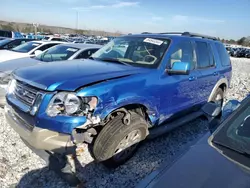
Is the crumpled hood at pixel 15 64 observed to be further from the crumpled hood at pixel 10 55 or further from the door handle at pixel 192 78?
the door handle at pixel 192 78

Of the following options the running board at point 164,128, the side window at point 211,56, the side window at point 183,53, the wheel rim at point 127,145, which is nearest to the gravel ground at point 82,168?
the wheel rim at point 127,145

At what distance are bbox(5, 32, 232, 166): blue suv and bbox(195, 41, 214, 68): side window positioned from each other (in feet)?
0.14

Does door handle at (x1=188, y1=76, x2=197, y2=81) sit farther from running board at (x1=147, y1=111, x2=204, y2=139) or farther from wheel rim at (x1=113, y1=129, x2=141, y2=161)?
wheel rim at (x1=113, y1=129, x2=141, y2=161)

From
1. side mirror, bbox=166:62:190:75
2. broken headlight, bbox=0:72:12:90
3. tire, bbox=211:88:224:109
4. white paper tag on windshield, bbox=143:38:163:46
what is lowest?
tire, bbox=211:88:224:109

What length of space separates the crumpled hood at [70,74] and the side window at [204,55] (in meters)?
1.60

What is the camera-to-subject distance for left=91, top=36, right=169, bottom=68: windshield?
3.60 metres

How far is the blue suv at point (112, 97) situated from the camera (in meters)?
2.54

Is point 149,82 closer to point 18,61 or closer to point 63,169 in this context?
point 63,169

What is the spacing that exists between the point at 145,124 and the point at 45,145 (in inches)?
52.3

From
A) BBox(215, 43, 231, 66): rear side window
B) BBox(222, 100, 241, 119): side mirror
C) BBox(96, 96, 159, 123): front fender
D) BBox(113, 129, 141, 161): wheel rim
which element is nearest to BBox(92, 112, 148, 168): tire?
BBox(113, 129, 141, 161): wheel rim

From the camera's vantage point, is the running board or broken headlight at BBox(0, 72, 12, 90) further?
broken headlight at BBox(0, 72, 12, 90)

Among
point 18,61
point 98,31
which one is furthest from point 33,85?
point 98,31

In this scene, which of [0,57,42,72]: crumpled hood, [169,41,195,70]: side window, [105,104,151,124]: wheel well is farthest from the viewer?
[0,57,42,72]: crumpled hood

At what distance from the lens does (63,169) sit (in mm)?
2762
